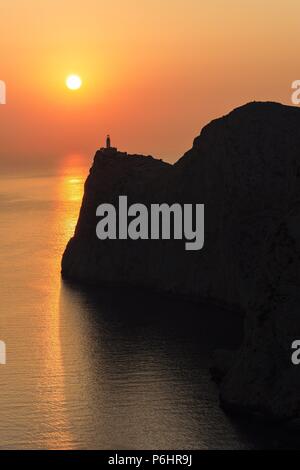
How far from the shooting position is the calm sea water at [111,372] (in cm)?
9562

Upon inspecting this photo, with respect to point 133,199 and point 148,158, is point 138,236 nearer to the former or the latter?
point 133,199

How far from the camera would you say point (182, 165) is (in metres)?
166

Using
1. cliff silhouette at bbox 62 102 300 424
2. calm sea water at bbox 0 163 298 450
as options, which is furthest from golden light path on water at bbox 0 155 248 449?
cliff silhouette at bbox 62 102 300 424

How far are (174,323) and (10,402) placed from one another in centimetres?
3913

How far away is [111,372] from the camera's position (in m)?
116

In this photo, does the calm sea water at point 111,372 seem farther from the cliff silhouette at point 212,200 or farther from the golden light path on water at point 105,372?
the cliff silhouette at point 212,200

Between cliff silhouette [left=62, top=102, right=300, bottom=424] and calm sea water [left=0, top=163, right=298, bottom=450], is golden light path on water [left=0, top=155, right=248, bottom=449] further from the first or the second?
cliff silhouette [left=62, top=102, right=300, bottom=424]

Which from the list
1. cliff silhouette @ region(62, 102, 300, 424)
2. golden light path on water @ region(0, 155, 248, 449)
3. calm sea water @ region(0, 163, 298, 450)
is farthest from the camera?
cliff silhouette @ region(62, 102, 300, 424)

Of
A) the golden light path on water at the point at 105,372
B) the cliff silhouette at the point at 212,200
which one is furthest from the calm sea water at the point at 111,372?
the cliff silhouette at the point at 212,200

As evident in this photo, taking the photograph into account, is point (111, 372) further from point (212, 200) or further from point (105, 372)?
point (212, 200)

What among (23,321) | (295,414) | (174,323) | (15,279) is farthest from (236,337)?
(15,279)

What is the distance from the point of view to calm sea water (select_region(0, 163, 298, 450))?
9562 centimetres

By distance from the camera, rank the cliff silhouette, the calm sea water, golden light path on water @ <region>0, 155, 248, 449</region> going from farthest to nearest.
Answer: the cliff silhouette, golden light path on water @ <region>0, 155, 248, 449</region>, the calm sea water

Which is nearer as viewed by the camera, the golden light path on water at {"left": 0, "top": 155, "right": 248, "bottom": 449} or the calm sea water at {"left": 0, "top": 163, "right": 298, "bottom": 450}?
the calm sea water at {"left": 0, "top": 163, "right": 298, "bottom": 450}
